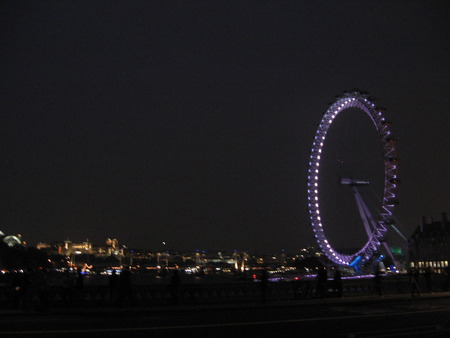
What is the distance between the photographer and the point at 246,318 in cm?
2330

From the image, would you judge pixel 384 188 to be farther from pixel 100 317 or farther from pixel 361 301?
pixel 100 317

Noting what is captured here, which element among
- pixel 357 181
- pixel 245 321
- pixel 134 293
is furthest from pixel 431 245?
pixel 245 321

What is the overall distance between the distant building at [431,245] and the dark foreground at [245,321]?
12402 centimetres

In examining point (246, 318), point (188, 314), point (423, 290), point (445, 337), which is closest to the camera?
point (445, 337)

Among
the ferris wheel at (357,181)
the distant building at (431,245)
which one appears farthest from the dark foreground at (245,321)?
the distant building at (431,245)

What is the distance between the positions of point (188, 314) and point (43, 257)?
A: 7291 inches

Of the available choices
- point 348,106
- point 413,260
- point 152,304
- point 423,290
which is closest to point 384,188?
point 348,106

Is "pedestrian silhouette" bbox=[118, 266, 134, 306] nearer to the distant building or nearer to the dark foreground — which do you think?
the dark foreground

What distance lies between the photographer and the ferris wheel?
6644 cm

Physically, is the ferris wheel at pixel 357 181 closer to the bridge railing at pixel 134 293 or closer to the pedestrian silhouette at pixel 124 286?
the bridge railing at pixel 134 293

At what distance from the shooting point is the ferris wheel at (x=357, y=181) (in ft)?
218

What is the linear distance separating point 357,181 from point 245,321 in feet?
179

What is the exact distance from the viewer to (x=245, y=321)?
71.9 feet

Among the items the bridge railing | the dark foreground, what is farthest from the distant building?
the dark foreground
